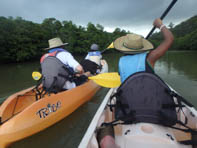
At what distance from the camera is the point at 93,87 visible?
4129 millimetres

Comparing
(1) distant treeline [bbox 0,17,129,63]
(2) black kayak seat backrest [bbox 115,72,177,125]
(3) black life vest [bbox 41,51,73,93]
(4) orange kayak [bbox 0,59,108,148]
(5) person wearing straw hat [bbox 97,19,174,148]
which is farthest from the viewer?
(1) distant treeline [bbox 0,17,129,63]

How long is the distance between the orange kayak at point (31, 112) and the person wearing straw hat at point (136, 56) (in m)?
1.29

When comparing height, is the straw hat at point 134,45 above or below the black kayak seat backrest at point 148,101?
above

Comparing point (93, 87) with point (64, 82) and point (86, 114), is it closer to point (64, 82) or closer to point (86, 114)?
point (86, 114)

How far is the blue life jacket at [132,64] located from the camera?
4.91 ft

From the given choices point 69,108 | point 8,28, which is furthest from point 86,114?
point 8,28

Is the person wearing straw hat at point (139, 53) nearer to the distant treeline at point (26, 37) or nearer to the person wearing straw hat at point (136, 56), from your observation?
the person wearing straw hat at point (136, 56)

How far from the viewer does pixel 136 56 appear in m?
1.57

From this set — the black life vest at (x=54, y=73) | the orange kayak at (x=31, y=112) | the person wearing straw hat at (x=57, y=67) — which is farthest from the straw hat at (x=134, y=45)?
the orange kayak at (x=31, y=112)

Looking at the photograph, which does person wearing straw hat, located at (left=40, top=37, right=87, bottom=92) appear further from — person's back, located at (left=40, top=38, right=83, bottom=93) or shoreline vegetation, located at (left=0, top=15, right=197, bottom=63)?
shoreline vegetation, located at (left=0, top=15, right=197, bottom=63)

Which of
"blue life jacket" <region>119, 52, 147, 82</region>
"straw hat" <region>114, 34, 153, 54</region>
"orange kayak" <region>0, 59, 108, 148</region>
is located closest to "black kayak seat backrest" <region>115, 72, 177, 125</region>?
"blue life jacket" <region>119, 52, 147, 82</region>

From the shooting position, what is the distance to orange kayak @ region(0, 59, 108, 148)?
6.52ft

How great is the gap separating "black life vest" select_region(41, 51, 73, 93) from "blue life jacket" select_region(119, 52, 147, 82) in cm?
157

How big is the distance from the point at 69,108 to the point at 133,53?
201cm
